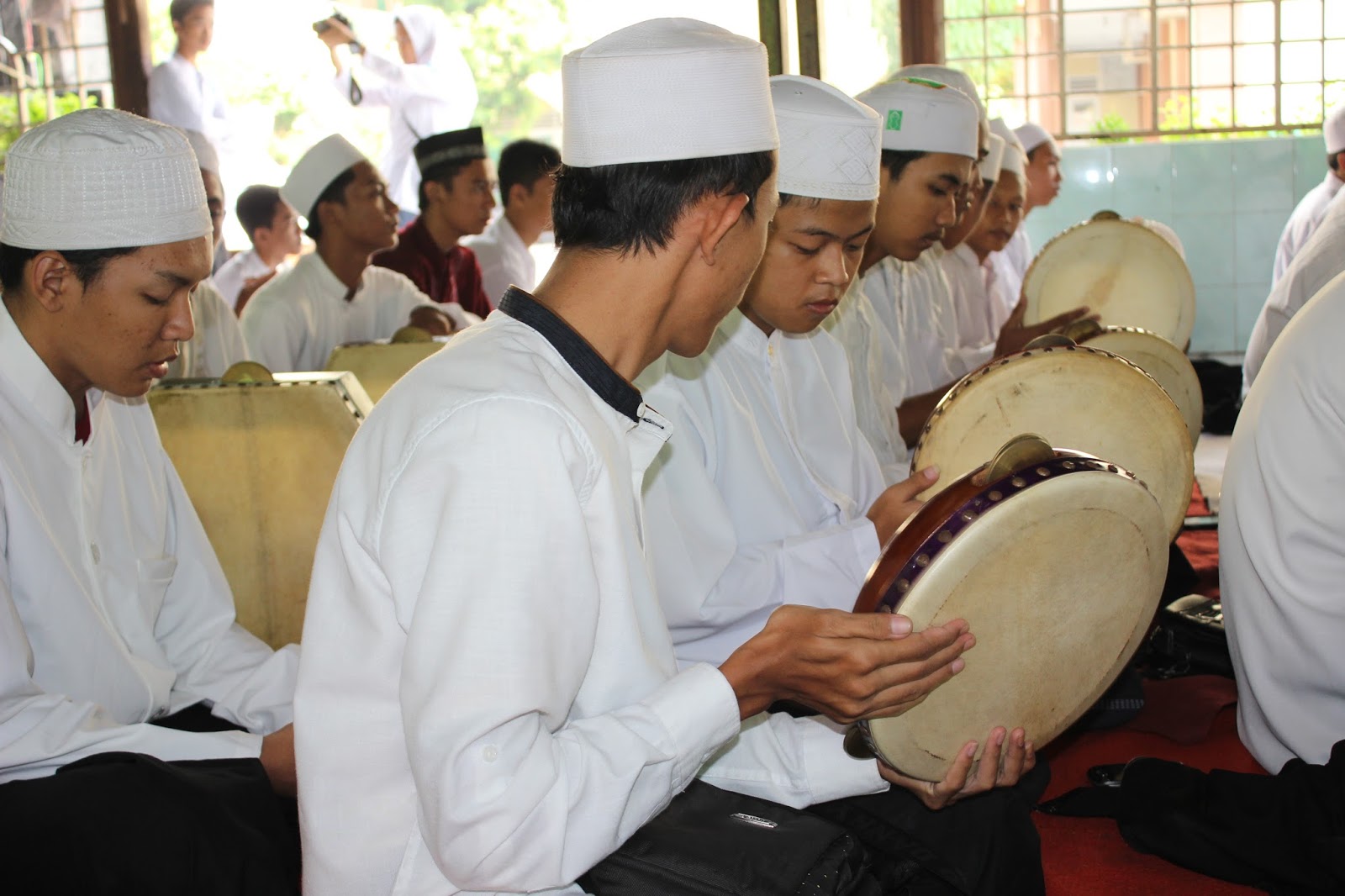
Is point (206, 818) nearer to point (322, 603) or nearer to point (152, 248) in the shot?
point (322, 603)

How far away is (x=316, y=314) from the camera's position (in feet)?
16.6

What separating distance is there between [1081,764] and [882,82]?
2015 mm

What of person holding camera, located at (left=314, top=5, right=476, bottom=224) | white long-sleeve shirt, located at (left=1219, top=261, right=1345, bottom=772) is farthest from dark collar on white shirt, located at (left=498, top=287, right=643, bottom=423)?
person holding camera, located at (left=314, top=5, right=476, bottom=224)

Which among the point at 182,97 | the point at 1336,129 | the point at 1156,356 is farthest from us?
the point at 182,97

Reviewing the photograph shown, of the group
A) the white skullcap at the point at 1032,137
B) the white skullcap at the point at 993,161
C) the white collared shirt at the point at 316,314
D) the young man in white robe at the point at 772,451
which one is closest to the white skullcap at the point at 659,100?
the young man in white robe at the point at 772,451

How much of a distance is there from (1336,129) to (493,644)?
6581 millimetres

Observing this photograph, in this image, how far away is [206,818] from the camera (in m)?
1.79

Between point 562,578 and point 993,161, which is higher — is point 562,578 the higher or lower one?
the lower one

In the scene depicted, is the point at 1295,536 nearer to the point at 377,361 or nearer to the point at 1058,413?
the point at 1058,413

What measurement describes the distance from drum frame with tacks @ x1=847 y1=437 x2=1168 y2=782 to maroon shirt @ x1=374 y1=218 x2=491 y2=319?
4.68 m

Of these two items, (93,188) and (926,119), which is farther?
(926,119)

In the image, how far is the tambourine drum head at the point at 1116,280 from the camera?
4.56 meters

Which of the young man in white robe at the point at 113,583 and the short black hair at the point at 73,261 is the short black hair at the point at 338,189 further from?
the short black hair at the point at 73,261

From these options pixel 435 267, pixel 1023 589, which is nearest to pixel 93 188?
pixel 1023 589
